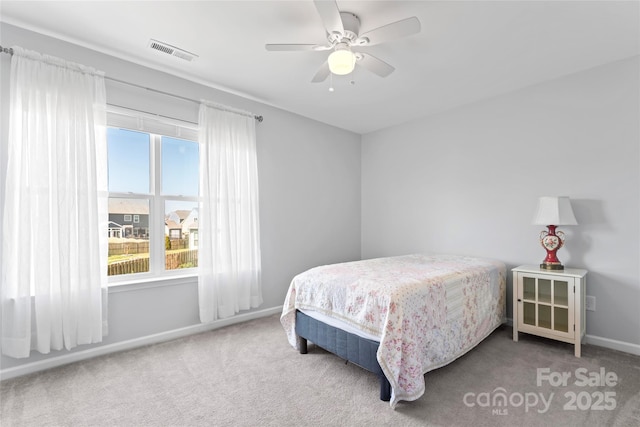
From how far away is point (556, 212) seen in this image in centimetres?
265

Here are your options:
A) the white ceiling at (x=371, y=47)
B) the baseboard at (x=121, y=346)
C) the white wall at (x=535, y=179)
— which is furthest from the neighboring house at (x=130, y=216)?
the white wall at (x=535, y=179)

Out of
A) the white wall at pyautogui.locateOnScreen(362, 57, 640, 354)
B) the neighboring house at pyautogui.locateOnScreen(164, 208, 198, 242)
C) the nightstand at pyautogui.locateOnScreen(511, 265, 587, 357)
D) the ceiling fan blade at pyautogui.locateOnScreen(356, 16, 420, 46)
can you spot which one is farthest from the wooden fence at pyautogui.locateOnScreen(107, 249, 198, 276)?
the nightstand at pyautogui.locateOnScreen(511, 265, 587, 357)

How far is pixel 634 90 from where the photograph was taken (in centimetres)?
257

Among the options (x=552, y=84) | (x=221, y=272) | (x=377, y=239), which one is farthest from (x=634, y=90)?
(x=221, y=272)

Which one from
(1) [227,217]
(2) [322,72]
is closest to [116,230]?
(1) [227,217]

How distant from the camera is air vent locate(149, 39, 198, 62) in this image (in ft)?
7.95

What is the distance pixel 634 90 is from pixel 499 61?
116cm

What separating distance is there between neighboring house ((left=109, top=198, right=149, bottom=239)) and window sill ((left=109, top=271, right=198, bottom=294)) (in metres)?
0.41

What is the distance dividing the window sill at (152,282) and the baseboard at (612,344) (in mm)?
3776

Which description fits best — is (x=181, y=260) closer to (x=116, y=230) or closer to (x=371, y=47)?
(x=116, y=230)

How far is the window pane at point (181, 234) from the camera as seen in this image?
3.01 m

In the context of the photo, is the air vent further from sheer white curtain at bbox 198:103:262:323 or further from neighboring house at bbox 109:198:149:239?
neighboring house at bbox 109:198:149:239

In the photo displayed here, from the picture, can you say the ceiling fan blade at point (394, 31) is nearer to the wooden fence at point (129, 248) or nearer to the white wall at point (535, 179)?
the white wall at point (535, 179)

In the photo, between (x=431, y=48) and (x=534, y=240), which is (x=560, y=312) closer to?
(x=534, y=240)
